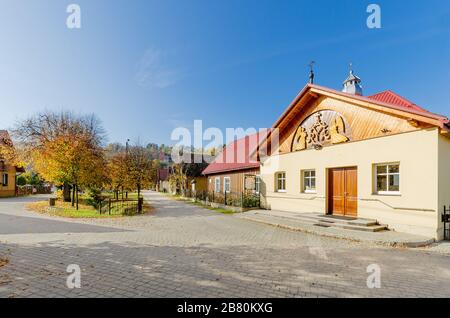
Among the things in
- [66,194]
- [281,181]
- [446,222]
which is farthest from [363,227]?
[66,194]

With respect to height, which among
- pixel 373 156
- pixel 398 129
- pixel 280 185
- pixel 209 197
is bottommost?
pixel 209 197

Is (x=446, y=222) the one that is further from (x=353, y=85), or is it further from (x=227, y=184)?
(x=227, y=184)

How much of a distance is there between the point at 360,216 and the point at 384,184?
1842 millimetres

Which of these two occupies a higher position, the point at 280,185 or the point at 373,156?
the point at 373,156

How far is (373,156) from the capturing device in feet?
37.4

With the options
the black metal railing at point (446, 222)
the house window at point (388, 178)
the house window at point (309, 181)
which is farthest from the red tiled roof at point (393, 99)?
the black metal railing at point (446, 222)

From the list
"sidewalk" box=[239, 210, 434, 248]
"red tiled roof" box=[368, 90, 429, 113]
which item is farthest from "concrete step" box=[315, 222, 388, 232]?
"red tiled roof" box=[368, 90, 429, 113]

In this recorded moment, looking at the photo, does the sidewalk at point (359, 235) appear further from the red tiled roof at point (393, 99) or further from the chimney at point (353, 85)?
the chimney at point (353, 85)

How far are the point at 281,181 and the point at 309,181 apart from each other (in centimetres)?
235

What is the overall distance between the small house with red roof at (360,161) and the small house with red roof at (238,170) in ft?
4.98

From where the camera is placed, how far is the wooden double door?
12430 mm

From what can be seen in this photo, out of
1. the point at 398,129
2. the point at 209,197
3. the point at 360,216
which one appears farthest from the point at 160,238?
the point at 209,197

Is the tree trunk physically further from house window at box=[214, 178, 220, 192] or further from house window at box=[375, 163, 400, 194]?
house window at box=[375, 163, 400, 194]

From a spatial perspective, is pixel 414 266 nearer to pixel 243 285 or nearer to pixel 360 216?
pixel 243 285
